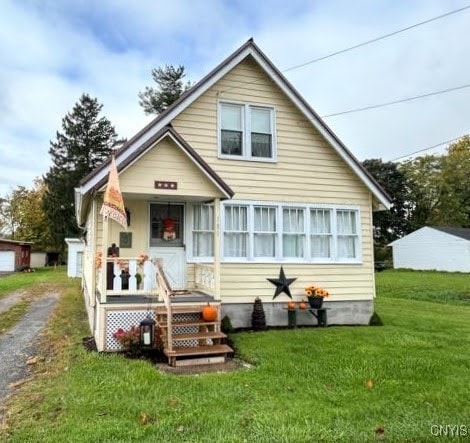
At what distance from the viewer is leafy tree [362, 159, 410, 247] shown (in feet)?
188

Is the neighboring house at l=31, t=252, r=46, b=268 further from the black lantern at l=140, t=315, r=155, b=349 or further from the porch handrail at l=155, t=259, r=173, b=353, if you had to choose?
the black lantern at l=140, t=315, r=155, b=349

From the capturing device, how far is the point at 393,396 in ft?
19.3

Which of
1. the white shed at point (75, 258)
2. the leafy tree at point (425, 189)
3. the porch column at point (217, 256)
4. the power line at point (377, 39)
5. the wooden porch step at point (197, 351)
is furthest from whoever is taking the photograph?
the leafy tree at point (425, 189)

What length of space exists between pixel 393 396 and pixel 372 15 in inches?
358

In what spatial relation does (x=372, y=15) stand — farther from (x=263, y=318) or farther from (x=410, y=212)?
(x=410, y=212)

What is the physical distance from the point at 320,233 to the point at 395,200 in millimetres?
49484

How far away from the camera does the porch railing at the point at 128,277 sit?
861cm

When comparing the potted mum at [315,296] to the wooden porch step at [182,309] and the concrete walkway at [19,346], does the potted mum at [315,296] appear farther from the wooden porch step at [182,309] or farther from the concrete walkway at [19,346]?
the concrete walkway at [19,346]

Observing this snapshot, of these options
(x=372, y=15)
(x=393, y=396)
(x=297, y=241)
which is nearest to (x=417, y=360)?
(x=393, y=396)

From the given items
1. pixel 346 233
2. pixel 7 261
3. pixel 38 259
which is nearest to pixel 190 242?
pixel 346 233

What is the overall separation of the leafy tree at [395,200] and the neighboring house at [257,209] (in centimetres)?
4683

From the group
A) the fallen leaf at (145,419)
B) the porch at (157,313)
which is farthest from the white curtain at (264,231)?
the fallen leaf at (145,419)

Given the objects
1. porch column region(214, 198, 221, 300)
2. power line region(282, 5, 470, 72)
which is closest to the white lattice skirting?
porch column region(214, 198, 221, 300)

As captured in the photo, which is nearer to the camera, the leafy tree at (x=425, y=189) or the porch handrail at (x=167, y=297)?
the porch handrail at (x=167, y=297)
